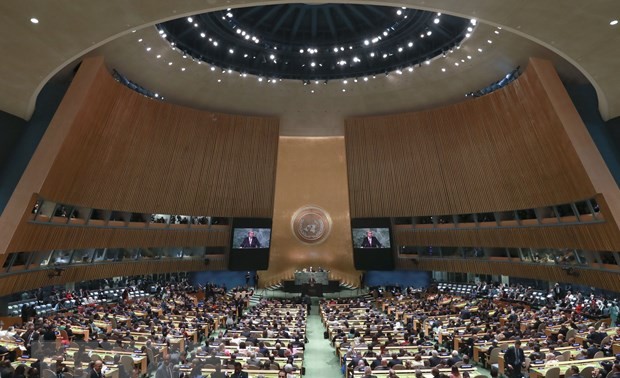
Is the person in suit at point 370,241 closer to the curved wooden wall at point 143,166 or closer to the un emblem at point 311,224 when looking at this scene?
the un emblem at point 311,224

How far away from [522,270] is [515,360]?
1394 centimetres

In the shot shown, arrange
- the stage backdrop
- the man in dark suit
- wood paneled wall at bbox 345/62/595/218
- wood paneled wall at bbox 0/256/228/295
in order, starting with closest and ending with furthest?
1. the man in dark suit
2. wood paneled wall at bbox 0/256/228/295
3. wood paneled wall at bbox 345/62/595/218
4. the stage backdrop

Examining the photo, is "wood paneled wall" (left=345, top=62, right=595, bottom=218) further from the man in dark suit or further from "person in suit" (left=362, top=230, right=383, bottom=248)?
the man in dark suit

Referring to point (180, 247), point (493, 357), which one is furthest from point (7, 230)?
point (493, 357)

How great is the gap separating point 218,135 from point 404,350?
64.7 ft

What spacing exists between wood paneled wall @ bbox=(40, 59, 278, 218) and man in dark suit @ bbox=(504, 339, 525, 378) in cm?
1774

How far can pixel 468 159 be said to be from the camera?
24.3 metres

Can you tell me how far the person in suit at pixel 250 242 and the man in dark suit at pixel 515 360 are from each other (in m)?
20.0

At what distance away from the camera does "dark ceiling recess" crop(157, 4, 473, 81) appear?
21.2 m

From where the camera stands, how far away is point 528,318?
15828 mm

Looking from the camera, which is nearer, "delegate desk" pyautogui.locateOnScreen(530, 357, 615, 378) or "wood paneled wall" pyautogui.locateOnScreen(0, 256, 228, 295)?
"delegate desk" pyautogui.locateOnScreen(530, 357, 615, 378)

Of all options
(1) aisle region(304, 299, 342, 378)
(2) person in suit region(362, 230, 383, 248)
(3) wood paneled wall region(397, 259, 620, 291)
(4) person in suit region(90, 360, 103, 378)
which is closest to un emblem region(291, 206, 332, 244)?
(2) person in suit region(362, 230, 383, 248)

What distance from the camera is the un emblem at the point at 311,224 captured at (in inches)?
1294

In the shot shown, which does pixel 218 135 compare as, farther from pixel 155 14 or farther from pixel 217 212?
pixel 155 14
